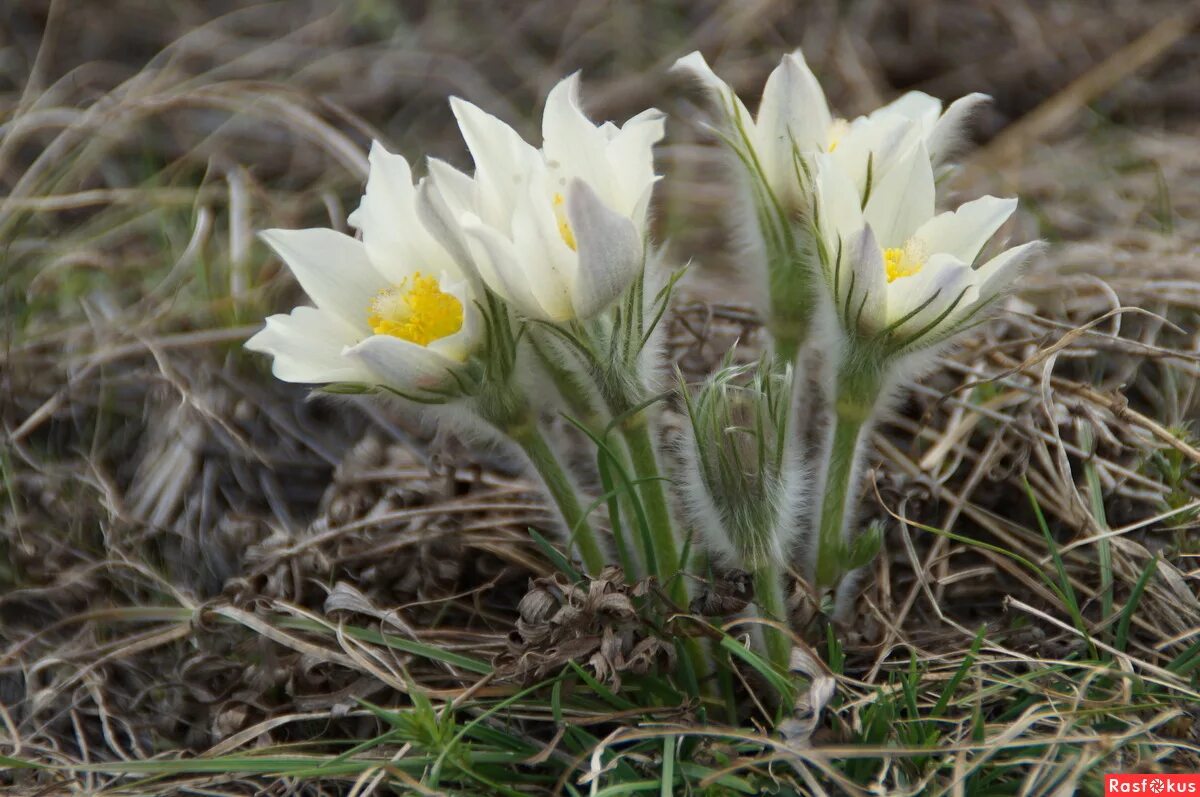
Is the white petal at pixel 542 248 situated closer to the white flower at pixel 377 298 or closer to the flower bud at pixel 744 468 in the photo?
the white flower at pixel 377 298

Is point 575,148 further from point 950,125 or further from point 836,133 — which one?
point 950,125

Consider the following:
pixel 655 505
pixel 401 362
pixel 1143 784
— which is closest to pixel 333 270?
pixel 401 362

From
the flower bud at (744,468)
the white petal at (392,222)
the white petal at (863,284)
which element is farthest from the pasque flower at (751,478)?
the white petal at (392,222)

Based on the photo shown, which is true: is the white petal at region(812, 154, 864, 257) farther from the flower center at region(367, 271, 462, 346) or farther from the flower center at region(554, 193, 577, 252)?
the flower center at region(367, 271, 462, 346)

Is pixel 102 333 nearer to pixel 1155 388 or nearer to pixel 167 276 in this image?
pixel 167 276

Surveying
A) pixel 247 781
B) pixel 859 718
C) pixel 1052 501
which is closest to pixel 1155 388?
pixel 1052 501

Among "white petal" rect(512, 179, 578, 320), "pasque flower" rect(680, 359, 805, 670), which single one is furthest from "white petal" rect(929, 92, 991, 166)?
"white petal" rect(512, 179, 578, 320)

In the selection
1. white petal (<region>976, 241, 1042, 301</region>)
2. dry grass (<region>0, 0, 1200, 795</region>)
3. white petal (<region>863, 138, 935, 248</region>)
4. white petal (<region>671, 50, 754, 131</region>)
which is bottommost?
dry grass (<region>0, 0, 1200, 795</region>)
